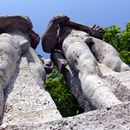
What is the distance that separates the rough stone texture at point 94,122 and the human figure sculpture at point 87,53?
Answer: 1.04 metres

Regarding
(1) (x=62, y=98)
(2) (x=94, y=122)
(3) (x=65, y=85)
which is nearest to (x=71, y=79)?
(2) (x=94, y=122)

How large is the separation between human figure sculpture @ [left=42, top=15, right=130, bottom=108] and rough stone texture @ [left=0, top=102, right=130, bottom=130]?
3.42 ft

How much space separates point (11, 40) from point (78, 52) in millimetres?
1272

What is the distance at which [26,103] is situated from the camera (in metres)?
5.39

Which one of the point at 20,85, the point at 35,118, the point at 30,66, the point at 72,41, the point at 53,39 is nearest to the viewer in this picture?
the point at 35,118

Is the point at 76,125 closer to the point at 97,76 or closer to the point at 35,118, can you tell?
the point at 35,118

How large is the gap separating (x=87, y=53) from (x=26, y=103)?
2.23 metres

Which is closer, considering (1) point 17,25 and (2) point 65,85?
(1) point 17,25

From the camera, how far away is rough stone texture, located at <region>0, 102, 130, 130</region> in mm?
3885

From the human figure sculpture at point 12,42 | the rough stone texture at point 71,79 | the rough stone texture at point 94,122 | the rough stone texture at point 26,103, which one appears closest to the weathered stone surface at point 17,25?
the human figure sculpture at point 12,42

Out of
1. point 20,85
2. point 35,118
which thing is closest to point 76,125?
point 35,118

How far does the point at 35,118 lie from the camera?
16.1 feet

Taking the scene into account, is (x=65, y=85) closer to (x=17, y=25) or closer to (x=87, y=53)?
(x=17, y=25)

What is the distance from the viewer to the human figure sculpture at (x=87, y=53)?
5.80 metres
